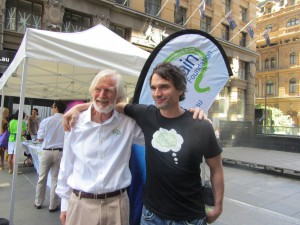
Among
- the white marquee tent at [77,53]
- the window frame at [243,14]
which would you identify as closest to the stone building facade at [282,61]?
the window frame at [243,14]

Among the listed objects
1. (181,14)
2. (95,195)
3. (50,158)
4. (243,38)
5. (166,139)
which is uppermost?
(243,38)

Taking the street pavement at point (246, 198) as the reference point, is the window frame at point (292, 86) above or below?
above

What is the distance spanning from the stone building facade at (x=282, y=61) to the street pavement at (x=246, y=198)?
44.0 m

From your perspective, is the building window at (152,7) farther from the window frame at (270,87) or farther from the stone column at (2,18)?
the window frame at (270,87)

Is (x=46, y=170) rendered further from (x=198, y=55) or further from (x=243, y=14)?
(x=243, y=14)

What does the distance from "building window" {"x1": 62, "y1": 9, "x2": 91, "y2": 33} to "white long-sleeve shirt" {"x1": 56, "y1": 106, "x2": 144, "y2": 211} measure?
15.4 meters

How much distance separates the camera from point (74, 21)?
1667 cm

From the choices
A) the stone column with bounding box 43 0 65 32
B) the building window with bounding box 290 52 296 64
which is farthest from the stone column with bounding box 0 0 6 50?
the building window with bounding box 290 52 296 64

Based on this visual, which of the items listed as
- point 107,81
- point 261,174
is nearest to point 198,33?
point 107,81

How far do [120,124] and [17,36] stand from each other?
1397cm

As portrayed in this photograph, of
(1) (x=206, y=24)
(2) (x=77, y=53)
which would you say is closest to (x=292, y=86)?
(1) (x=206, y=24)

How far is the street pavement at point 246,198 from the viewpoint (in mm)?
5309

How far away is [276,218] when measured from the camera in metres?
5.57

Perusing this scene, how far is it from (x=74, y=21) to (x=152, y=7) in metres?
6.87
